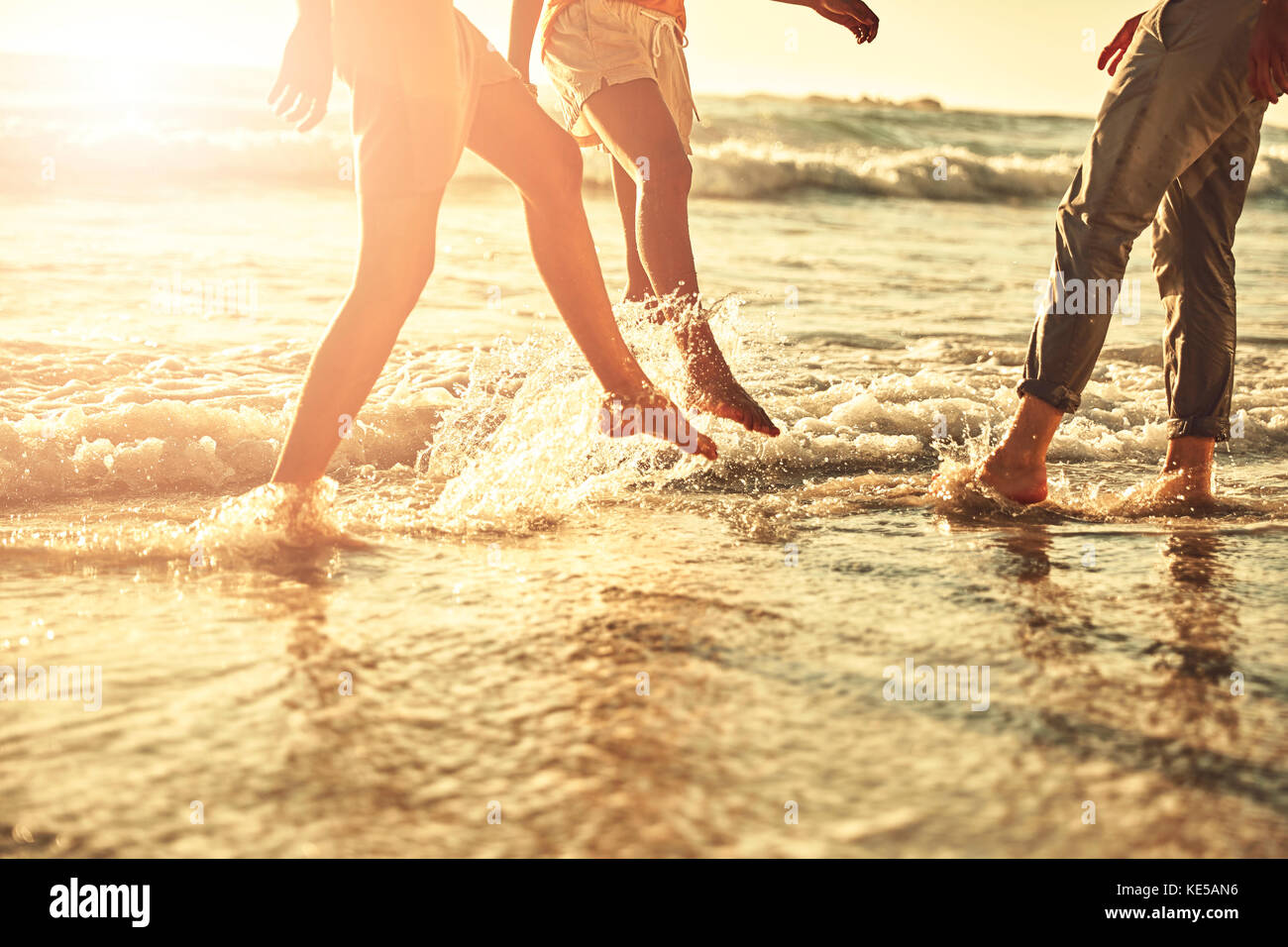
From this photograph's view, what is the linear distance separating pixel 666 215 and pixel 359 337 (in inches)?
45.8

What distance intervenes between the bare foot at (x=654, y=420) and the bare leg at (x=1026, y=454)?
0.75m

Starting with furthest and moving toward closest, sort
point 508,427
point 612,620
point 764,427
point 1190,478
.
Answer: point 508,427 → point 764,427 → point 1190,478 → point 612,620

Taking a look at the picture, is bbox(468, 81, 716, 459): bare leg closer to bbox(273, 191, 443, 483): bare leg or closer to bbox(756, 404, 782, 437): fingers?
bbox(756, 404, 782, 437): fingers

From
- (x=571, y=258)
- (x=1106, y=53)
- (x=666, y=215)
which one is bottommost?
(x=571, y=258)

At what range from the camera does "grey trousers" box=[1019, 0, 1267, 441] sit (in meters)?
2.97

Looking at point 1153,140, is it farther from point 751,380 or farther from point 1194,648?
point 751,380

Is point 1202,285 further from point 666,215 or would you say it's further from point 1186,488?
point 666,215

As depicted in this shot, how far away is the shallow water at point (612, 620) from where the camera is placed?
4.92 feet

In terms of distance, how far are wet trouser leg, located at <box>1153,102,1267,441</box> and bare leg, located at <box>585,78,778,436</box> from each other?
3.64ft

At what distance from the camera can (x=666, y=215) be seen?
3.49m

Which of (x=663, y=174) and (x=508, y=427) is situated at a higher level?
(x=663, y=174)

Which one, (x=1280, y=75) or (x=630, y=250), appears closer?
(x=1280, y=75)

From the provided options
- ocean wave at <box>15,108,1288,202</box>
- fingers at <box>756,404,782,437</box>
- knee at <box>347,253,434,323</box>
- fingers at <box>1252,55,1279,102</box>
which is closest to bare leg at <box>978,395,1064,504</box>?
fingers at <box>756,404,782,437</box>

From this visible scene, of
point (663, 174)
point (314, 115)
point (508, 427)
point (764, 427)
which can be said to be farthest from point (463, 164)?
point (314, 115)
